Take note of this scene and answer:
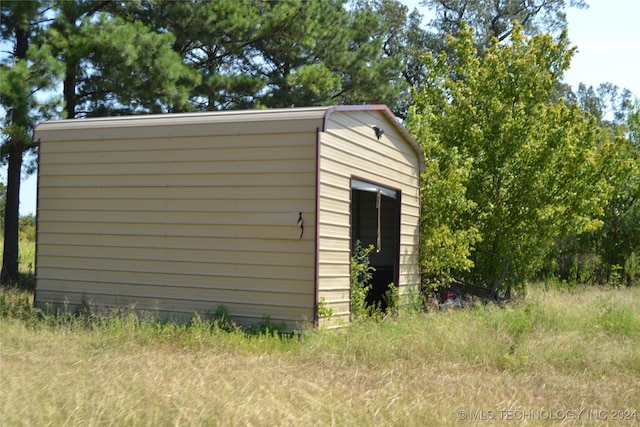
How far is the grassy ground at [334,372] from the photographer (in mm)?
5246

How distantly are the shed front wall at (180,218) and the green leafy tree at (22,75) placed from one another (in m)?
3.13

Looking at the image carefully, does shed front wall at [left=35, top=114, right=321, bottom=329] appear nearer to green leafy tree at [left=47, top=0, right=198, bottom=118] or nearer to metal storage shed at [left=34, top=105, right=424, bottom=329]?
metal storage shed at [left=34, top=105, right=424, bottom=329]

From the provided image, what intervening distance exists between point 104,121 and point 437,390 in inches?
259

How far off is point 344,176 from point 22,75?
7.25 meters

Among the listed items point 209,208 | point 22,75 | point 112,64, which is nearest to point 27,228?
point 112,64

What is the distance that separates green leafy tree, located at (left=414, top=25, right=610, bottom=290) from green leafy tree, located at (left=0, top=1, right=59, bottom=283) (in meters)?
7.44

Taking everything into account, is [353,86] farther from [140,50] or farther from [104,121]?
[104,121]

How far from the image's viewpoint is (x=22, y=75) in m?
13.5

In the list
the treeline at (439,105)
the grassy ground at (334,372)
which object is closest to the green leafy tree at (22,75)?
the treeline at (439,105)

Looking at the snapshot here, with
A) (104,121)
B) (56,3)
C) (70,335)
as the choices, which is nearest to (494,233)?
(104,121)

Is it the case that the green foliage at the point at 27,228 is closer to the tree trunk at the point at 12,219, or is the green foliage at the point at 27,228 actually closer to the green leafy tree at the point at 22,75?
the tree trunk at the point at 12,219

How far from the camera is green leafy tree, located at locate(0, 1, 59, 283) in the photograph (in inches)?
527

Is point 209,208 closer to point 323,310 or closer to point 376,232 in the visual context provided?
point 323,310

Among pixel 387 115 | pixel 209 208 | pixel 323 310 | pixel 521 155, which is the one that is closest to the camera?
pixel 323 310
